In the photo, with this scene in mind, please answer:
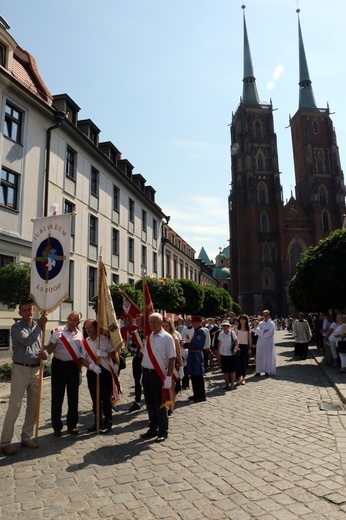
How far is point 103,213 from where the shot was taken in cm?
2614

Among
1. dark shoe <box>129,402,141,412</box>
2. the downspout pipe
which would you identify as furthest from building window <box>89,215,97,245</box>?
dark shoe <box>129,402,141,412</box>

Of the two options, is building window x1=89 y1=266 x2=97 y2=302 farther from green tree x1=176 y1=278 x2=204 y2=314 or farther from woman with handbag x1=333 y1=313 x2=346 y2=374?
woman with handbag x1=333 y1=313 x2=346 y2=374

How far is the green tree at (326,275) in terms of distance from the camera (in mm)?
17703

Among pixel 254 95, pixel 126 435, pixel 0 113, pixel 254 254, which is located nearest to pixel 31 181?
pixel 0 113

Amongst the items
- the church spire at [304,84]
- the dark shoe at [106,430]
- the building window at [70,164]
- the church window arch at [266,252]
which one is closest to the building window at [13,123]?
the building window at [70,164]

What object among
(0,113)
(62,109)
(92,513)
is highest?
A: (62,109)

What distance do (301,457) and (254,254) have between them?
70372 mm

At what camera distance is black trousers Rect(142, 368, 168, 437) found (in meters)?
6.10

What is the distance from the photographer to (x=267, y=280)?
74938mm

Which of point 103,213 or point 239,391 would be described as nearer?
point 239,391

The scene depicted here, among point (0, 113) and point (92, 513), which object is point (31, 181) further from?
point (92, 513)

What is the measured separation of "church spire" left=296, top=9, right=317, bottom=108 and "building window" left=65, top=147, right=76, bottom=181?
7618 cm

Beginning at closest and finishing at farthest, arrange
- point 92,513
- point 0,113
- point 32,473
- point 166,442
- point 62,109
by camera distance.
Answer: point 92,513
point 32,473
point 166,442
point 0,113
point 62,109

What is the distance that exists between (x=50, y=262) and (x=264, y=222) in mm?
73064
